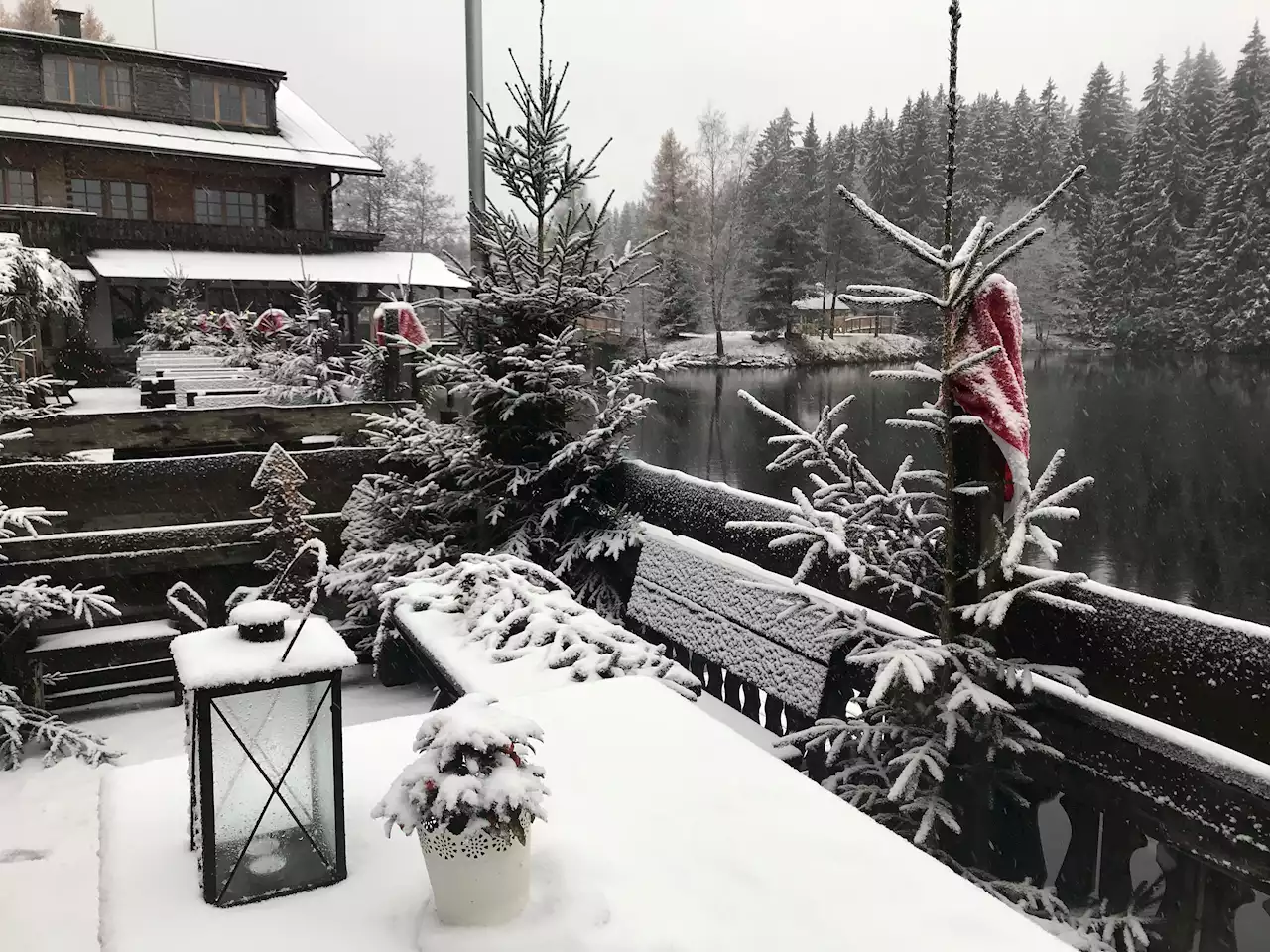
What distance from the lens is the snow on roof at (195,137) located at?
22.4m

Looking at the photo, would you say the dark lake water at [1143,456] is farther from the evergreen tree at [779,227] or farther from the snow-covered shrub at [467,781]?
the snow-covered shrub at [467,781]

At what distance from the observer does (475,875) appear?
1.80 meters

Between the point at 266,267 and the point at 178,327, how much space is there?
14.7ft

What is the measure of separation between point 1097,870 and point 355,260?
25.6m

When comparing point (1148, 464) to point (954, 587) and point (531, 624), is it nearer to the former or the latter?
point (954, 587)

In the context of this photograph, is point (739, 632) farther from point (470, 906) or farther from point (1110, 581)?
point (1110, 581)

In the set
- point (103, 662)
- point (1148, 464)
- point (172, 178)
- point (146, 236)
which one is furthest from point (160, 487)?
point (172, 178)

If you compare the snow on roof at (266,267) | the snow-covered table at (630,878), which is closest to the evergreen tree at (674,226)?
the snow on roof at (266,267)

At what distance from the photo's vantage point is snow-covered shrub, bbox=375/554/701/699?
3732 mm

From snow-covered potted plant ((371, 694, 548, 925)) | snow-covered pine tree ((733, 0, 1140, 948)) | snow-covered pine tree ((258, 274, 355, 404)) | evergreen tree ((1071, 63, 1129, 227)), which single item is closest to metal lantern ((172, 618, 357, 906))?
snow-covered potted plant ((371, 694, 548, 925))

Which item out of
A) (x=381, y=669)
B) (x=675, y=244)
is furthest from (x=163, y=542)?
(x=675, y=244)

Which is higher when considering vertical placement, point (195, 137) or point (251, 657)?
point (195, 137)

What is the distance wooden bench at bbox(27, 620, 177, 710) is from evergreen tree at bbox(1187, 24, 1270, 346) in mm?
9880

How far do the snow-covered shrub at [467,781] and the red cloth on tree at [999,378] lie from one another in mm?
2211
